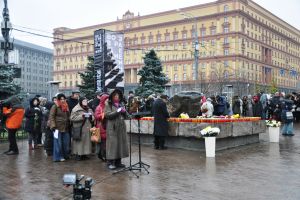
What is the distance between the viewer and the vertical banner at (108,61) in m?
19.8

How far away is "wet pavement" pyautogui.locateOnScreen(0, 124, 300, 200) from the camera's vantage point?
23.9 feet

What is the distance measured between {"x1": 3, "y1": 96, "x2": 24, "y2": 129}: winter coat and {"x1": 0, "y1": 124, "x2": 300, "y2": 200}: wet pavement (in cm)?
98

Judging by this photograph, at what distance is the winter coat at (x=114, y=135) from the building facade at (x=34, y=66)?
379 ft

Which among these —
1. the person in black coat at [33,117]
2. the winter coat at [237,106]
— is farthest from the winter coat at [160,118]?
the winter coat at [237,106]

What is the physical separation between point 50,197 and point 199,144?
643 centimetres

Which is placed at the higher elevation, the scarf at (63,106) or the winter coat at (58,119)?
the scarf at (63,106)

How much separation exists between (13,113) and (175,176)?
19.2 feet

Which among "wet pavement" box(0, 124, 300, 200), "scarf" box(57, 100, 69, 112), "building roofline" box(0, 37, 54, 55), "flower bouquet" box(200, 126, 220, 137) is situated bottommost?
"wet pavement" box(0, 124, 300, 200)

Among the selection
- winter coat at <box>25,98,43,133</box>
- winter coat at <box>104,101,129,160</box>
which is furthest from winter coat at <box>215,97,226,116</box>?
winter coat at <box>104,101,129,160</box>

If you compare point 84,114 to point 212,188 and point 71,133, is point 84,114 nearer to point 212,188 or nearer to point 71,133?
point 71,133

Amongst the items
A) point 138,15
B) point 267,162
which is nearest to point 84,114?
point 267,162

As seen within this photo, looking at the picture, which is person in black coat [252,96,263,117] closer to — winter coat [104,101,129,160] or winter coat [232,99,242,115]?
winter coat [232,99,242,115]

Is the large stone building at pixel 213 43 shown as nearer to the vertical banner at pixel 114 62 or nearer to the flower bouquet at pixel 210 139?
the vertical banner at pixel 114 62

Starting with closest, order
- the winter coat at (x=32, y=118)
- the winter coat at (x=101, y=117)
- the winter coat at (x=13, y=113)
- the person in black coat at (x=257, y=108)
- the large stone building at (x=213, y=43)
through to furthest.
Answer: the winter coat at (x=101, y=117) → the winter coat at (x=13, y=113) → the winter coat at (x=32, y=118) → the person in black coat at (x=257, y=108) → the large stone building at (x=213, y=43)
